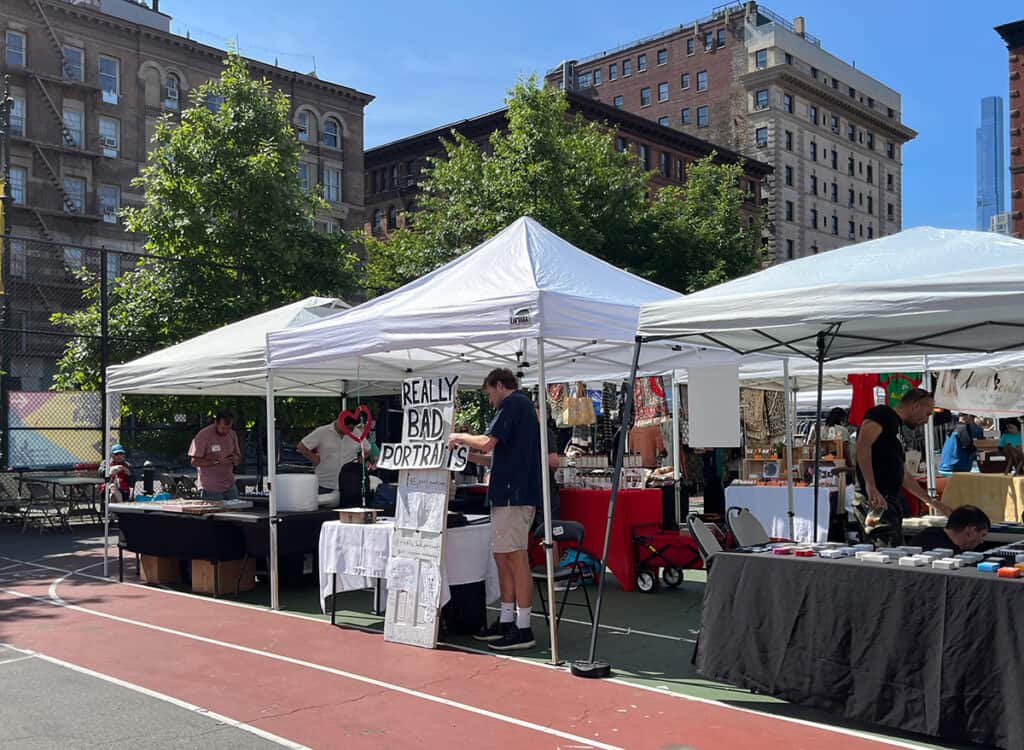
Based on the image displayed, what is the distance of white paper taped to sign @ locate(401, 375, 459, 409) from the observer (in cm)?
761

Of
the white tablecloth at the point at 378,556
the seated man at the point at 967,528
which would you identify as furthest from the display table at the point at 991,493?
the white tablecloth at the point at 378,556

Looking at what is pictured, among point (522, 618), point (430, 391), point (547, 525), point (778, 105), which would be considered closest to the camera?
point (547, 525)

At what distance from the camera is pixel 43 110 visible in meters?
39.8

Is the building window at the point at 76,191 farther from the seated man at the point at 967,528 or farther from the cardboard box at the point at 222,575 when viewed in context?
the seated man at the point at 967,528

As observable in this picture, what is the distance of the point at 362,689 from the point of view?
6.34 meters

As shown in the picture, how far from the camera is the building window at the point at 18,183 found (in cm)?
3862

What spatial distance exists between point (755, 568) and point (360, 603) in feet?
16.5

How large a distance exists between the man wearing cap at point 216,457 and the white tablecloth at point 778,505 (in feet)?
21.0

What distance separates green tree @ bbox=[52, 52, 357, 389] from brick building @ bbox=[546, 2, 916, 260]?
1960 inches

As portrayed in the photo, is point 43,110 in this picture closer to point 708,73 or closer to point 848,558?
point 848,558

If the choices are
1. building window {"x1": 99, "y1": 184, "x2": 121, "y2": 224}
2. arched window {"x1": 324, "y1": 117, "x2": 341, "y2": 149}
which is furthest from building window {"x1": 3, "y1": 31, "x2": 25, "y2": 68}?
arched window {"x1": 324, "y1": 117, "x2": 341, "y2": 149}

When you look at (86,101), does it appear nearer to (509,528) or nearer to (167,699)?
(509,528)

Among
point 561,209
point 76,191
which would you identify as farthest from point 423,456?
point 76,191

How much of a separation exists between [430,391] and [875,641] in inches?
154
